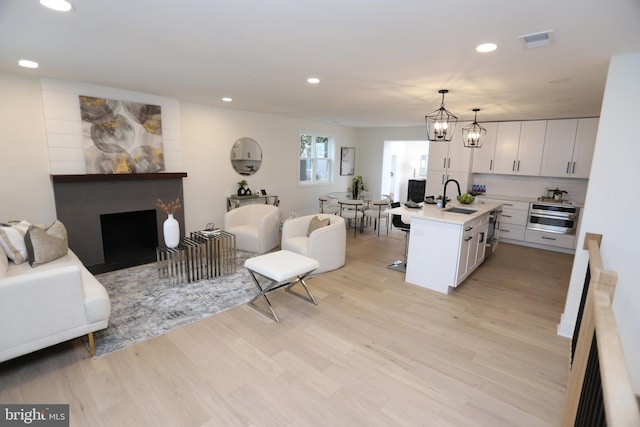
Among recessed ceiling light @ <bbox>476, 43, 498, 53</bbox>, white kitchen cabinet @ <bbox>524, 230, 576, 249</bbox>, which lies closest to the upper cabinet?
white kitchen cabinet @ <bbox>524, 230, 576, 249</bbox>

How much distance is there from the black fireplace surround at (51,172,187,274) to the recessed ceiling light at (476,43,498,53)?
14.4 feet

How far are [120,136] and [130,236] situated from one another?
1764mm

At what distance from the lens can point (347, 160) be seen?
873 centimetres

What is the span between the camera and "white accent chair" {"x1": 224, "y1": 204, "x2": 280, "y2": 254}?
16.2 feet

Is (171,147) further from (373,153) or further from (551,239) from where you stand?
(551,239)

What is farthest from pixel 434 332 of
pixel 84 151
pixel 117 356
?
pixel 84 151

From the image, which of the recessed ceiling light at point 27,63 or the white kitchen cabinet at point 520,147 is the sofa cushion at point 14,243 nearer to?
the recessed ceiling light at point 27,63

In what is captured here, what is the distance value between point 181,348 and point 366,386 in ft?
5.00

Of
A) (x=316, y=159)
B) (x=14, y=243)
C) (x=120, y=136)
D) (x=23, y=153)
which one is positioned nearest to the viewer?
(x=14, y=243)

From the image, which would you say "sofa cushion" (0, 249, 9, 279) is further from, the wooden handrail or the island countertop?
the island countertop

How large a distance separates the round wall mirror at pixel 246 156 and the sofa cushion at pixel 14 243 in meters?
3.33

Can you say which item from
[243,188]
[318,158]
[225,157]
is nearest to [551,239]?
[318,158]

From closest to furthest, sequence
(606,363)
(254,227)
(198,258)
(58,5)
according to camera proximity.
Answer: (606,363) → (58,5) → (198,258) → (254,227)

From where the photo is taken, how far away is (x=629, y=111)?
2.42m
